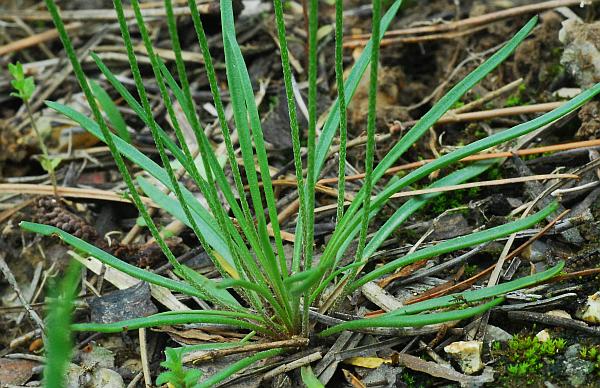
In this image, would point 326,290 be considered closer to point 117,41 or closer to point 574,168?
point 574,168

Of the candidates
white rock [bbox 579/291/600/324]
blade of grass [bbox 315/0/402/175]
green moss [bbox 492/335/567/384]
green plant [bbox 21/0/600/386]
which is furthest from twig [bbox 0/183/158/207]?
white rock [bbox 579/291/600/324]

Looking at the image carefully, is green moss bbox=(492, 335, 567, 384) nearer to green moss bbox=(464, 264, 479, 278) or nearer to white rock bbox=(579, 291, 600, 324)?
white rock bbox=(579, 291, 600, 324)

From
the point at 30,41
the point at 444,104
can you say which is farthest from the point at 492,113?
the point at 30,41

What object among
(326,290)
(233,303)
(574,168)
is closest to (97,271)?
(233,303)

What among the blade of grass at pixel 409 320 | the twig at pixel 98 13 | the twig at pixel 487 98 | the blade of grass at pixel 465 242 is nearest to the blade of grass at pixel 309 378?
the blade of grass at pixel 409 320

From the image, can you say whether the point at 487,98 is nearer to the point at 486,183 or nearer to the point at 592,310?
the point at 486,183
